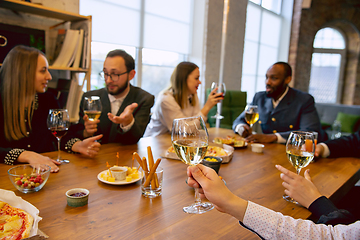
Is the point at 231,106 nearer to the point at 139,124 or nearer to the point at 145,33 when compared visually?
the point at 145,33

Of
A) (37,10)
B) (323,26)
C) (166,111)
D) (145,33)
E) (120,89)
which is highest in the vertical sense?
(323,26)

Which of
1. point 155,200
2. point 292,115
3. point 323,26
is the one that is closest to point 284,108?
point 292,115

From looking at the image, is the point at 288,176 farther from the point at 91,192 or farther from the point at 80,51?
the point at 80,51

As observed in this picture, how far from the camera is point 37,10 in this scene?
220 centimetres

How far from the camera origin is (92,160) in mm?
1277

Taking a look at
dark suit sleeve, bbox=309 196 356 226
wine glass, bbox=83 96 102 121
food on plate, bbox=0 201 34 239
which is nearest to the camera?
food on plate, bbox=0 201 34 239

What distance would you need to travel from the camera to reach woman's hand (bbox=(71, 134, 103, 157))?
1291 millimetres

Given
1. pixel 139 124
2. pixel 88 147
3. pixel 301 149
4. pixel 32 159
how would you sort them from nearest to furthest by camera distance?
pixel 301 149 → pixel 32 159 → pixel 88 147 → pixel 139 124

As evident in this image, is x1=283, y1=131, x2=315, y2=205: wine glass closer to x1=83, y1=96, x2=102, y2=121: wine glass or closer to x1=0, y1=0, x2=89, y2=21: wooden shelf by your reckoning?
x1=83, y1=96, x2=102, y2=121: wine glass

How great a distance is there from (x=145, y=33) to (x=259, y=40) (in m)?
3.60

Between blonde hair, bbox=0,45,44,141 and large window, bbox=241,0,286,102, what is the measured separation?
5167 mm

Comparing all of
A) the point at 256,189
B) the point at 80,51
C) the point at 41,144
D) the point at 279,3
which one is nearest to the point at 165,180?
the point at 256,189

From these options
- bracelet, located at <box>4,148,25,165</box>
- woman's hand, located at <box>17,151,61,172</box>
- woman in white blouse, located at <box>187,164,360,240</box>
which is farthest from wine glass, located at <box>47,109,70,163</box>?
woman in white blouse, located at <box>187,164,360,240</box>

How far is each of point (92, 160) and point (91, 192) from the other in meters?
0.39
